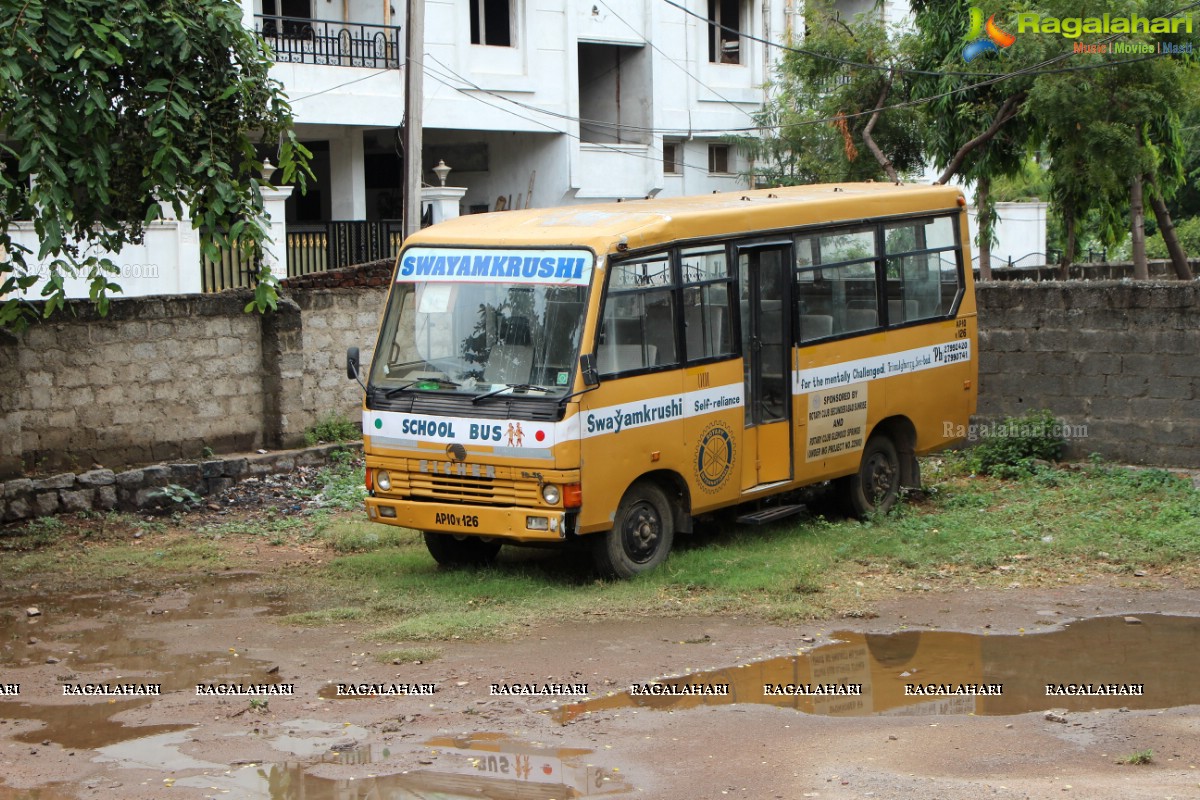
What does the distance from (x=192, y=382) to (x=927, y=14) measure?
1241 centimetres

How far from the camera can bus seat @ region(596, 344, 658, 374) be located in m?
9.04

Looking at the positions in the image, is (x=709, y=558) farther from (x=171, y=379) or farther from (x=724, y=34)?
(x=724, y=34)

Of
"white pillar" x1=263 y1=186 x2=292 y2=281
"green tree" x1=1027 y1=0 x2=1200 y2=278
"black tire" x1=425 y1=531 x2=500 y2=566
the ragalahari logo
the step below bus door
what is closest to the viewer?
"black tire" x1=425 y1=531 x2=500 y2=566

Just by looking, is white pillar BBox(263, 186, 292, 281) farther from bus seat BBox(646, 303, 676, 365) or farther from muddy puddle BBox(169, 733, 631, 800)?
muddy puddle BBox(169, 733, 631, 800)

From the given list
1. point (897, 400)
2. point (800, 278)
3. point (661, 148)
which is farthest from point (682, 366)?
point (661, 148)

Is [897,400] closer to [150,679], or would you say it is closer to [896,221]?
[896,221]

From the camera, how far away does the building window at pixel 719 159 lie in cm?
3075

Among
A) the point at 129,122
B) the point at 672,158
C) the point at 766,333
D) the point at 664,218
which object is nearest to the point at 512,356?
the point at 664,218

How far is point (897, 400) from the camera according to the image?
1150cm

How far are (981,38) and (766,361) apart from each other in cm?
922

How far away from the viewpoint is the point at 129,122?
31.4 feet

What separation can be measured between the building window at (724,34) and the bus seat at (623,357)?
21950 mm

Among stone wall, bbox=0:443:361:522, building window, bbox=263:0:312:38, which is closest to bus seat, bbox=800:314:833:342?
stone wall, bbox=0:443:361:522

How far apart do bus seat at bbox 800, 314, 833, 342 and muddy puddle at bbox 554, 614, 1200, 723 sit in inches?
122
